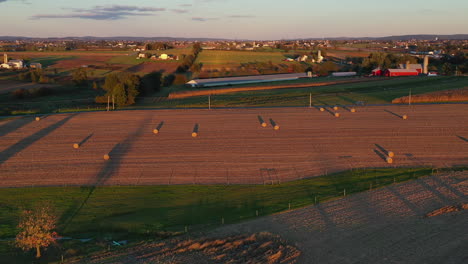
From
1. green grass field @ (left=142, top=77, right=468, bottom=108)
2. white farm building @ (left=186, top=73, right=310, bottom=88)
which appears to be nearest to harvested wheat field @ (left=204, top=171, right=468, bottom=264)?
green grass field @ (left=142, top=77, right=468, bottom=108)

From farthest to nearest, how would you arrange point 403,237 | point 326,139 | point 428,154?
1. point 326,139
2. point 428,154
3. point 403,237

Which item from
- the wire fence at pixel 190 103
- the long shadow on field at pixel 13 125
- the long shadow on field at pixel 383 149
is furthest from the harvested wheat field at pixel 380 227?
the long shadow on field at pixel 13 125

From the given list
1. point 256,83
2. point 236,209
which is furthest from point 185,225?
point 256,83

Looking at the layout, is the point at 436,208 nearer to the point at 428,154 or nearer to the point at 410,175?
the point at 410,175

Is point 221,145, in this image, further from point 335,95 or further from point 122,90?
point 335,95

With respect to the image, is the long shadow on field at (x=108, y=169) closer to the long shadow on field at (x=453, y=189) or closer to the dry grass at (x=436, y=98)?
the long shadow on field at (x=453, y=189)

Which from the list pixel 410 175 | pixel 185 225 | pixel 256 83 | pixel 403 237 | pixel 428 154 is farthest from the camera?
pixel 256 83

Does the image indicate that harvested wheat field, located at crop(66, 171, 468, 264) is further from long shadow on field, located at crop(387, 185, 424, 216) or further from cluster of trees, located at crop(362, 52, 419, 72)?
cluster of trees, located at crop(362, 52, 419, 72)
